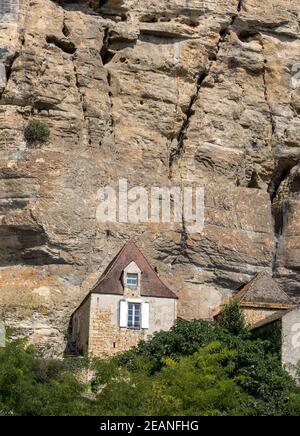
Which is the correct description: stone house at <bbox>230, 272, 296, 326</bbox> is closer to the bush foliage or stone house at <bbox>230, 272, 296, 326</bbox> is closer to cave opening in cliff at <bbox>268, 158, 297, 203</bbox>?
the bush foliage

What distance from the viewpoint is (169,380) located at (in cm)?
3042

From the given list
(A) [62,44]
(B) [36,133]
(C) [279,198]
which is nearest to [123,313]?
(B) [36,133]

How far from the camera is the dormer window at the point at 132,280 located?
4059 centimetres

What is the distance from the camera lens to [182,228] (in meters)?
45.1

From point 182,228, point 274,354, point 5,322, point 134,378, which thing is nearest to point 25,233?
point 5,322

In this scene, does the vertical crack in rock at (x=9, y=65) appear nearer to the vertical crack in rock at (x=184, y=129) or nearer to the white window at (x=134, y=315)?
the vertical crack in rock at (x=184, y=129)

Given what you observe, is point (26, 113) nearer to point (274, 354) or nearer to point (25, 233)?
point (25, 233)

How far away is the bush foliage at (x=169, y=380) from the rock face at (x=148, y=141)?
5632 millimetres

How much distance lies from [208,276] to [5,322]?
27.7ft

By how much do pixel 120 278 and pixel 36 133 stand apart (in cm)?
708

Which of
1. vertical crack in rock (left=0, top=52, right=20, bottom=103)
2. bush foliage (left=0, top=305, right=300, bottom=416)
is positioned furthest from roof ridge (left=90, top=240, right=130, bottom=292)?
vertical crack in rock (left=0, top=52, right=20, bottom=103)

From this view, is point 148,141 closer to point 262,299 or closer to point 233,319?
point 262,299

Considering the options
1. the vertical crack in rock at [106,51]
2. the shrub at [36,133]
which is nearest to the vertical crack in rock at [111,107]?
the vertical crack in rock at [106,51]

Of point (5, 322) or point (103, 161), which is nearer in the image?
point (5, 322)
